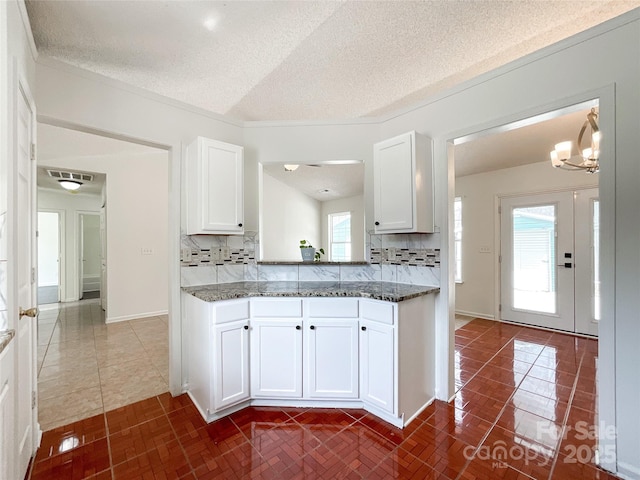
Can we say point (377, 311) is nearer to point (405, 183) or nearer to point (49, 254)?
point (405, 183)

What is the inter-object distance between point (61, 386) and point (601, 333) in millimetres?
3870

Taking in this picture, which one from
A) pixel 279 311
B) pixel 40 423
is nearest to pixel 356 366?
pixel 279 311

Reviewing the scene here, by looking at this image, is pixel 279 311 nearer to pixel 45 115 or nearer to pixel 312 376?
pixel 312 376

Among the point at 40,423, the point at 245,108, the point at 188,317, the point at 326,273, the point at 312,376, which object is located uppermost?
the point at 245,108

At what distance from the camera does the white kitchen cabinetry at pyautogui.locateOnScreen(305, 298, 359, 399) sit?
2023 mm

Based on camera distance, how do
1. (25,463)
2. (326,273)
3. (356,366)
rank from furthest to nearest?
(326,273)
(356,366)
(25,463)

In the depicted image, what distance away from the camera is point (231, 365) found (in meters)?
1.95

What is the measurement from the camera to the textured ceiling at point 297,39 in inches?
67.4

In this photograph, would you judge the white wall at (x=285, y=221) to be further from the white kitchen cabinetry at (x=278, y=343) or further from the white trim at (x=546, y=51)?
the white trim at (x=546, y=51)

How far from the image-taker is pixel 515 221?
166 inches

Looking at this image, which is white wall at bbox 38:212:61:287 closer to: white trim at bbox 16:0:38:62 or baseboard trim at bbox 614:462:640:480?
white trim at bbox 16:0:38:62

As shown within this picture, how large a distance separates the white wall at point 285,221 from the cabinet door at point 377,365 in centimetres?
102

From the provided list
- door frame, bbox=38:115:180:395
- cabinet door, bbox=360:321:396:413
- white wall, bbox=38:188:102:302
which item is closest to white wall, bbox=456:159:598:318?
cabinet door, bbox=360:321:396:413

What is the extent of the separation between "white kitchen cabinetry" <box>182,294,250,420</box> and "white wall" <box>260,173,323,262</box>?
80 cm
